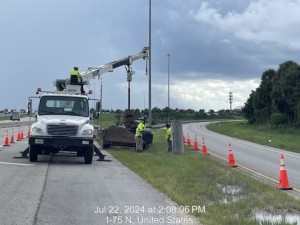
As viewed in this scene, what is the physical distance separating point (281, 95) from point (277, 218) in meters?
64.9

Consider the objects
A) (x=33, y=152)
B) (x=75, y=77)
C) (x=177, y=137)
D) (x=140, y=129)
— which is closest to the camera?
(x=33, y=152)

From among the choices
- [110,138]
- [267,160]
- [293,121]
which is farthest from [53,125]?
[293,121]

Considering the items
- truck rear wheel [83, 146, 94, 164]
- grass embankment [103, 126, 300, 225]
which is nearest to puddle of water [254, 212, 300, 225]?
grass embankment [103, 126, 300, 225]

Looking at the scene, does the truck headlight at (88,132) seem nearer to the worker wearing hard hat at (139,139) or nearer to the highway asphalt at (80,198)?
the highway asphalt at (80,198)

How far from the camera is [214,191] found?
12734 mm

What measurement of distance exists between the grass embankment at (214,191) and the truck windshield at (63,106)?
2760 mm

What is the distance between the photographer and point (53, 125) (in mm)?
18969

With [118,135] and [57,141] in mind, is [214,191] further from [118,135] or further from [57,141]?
[118,135]

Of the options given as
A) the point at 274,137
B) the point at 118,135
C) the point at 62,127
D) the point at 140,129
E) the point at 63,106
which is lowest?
the point at 274,137

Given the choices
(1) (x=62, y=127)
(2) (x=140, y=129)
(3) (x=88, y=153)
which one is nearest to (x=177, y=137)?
(2) (x=140, y=129)

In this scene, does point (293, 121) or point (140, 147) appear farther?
point (293, 121)

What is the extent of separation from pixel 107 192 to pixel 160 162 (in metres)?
7.90

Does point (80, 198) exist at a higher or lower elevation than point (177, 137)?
lower

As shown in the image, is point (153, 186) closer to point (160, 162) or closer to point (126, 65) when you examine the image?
point (160, 162)
